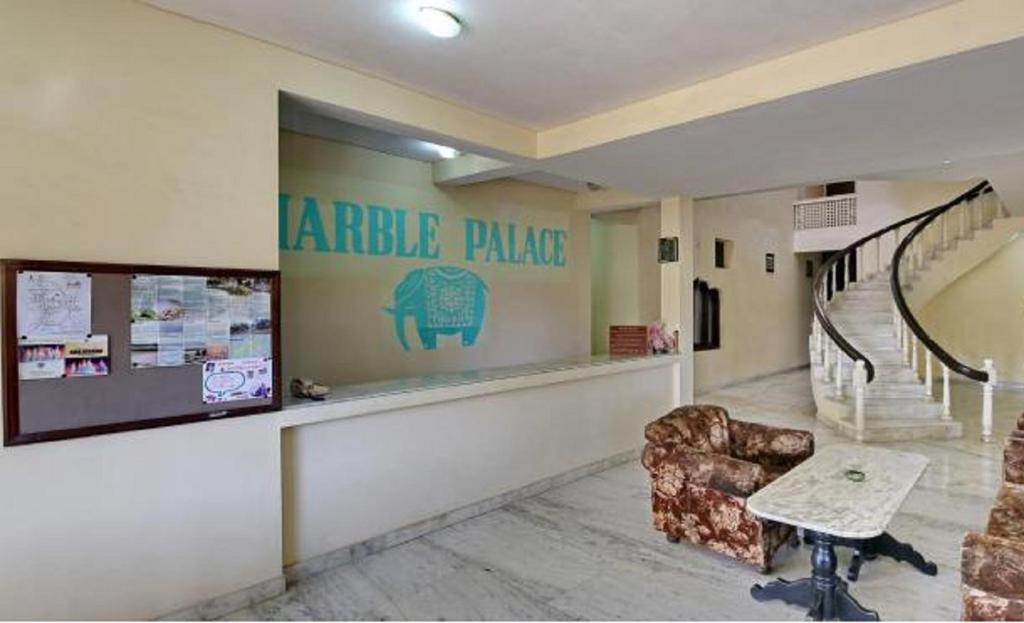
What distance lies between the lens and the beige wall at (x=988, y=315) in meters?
8.70

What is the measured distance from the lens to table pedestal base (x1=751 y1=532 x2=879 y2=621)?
2424 mm

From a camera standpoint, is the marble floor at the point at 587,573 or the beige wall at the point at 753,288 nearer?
the marble floor at the point at 587,573

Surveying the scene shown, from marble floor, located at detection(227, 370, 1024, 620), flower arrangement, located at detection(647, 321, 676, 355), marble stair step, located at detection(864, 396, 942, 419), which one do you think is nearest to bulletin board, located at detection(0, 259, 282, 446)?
marble floor, located at detection(227, 370, 1024, 620)

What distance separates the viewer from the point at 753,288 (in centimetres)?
963

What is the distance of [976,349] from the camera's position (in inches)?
357

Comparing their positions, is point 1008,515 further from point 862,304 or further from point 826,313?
point 862,304

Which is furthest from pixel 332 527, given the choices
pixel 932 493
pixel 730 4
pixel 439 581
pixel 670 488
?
pixel 932 493

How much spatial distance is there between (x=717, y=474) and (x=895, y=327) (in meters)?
5.85

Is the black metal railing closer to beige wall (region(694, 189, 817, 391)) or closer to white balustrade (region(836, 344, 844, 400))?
white balustrade (region(836, 344, 844, 400))

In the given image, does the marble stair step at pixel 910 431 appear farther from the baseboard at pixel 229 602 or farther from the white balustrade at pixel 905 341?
the baseboard at pixel 229 602

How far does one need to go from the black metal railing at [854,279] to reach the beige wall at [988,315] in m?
1.62

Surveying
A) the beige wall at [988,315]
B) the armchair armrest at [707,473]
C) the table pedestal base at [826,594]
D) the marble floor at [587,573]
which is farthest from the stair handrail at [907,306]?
the table pedestal base at [826,594]

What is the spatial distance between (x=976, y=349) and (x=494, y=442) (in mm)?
9485

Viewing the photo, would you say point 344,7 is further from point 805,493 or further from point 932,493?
point 932,493
